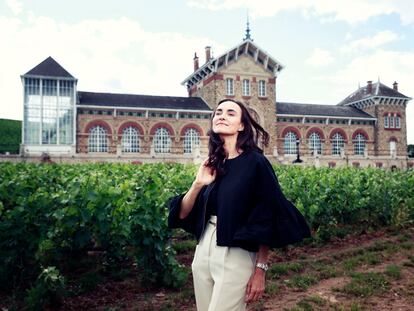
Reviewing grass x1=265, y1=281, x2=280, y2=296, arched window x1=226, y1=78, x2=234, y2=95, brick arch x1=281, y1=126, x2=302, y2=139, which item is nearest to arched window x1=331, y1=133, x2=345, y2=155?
brick arch x1=281, y1=126, x2=302, y2=139

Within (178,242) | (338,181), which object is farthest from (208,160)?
(338,181)

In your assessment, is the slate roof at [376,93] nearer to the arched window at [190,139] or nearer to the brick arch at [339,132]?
the brick arch at [339,132]

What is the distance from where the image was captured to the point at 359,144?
40.2m

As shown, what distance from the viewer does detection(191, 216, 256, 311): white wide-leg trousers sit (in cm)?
246

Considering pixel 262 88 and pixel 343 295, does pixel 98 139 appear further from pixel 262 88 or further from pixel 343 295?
pixel 343 295

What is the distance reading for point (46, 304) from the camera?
4.55 meters

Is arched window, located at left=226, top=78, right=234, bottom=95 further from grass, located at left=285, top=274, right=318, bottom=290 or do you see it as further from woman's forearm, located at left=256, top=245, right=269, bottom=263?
woman's forearm, located at left=256, top=245, right=269, bottom=263

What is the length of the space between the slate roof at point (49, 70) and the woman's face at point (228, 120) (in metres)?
30.6

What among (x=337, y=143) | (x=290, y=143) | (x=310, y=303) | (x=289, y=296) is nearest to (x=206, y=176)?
(x=310, y=303)

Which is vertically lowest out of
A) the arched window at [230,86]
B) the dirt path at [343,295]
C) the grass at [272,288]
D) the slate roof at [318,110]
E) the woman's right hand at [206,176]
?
the dirt path at [343,295]

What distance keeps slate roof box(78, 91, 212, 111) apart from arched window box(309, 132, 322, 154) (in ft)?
34.9

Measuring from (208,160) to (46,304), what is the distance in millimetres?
3053

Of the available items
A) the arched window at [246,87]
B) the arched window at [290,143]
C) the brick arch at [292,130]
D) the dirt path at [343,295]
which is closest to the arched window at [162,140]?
the arched window at [246,87]

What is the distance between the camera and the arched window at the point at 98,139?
3212 cm
